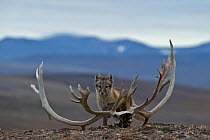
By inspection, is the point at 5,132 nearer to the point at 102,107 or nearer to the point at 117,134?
the point at 102,107

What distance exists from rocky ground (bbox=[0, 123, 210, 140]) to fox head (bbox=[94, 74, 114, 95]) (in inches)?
43.6

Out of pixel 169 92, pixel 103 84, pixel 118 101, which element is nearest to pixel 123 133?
pixel 118 101

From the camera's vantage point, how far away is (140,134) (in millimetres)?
9555

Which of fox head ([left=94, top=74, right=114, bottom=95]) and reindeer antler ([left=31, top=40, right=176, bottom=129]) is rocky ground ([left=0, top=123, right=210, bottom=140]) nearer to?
reindeer antler ([left=31, top=40, right=176, bottom=129])

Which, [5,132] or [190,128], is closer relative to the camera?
[190,128]

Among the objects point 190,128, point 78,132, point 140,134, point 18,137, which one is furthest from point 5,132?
point 190,128

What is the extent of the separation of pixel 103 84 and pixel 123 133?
2273 millimetres

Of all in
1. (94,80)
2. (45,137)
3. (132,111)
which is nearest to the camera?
(45,137)

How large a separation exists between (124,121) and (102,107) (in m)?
1.26

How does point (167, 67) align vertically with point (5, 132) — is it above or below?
above

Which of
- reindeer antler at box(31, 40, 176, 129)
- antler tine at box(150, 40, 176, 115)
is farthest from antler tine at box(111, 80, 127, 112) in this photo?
antler tine at box(150, 40, 176, 115)

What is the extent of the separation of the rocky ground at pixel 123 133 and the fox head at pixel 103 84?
1.11 m

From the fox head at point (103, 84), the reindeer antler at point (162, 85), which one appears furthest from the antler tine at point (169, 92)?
the fox head at point (103, 84)

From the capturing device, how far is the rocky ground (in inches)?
371
